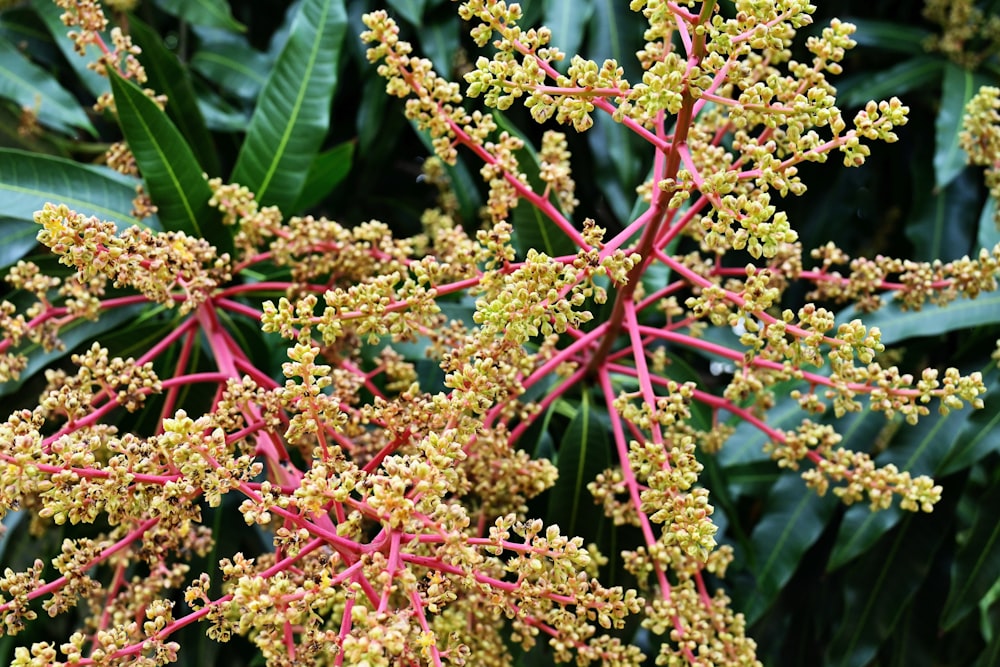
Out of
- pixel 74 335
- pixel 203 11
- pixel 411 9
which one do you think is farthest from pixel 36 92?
pixel 411 9

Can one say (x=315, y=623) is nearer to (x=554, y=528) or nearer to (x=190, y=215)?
(x=554, y=528)

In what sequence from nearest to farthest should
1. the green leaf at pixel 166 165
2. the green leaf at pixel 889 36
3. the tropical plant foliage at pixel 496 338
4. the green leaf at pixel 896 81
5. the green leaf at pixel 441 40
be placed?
the tropical plant foliage at pixel 496 338 → the green leaf at pixel 166 165 → the green leaf at pixel 441 40 → the green leaf at pixel 896 81 → the green leaf at pixel 889 36

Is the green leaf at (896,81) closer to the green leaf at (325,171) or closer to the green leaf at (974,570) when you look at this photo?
the green leaf at (974,570)

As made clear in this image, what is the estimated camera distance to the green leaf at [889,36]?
228 centimetres

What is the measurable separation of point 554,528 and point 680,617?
35cm

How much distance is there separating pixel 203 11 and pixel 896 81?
1.69m

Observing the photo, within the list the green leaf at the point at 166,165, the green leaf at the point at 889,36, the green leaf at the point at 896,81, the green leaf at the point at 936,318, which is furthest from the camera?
the green leaf at the point at 889,36

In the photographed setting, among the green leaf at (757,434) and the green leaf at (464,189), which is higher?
the green leaf at (464,189)

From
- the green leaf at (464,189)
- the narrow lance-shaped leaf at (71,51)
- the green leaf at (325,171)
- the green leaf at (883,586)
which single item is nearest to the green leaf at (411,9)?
the green leaf at (464,189)

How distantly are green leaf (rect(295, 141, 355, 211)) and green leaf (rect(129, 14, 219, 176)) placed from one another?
21 centimetres

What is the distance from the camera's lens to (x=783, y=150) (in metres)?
1.19

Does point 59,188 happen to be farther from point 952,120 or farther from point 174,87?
point 952,120

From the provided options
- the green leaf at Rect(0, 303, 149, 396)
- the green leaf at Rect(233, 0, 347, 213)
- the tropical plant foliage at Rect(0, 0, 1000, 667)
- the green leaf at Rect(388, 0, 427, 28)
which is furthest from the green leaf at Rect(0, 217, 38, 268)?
the green leaf at Rect(388, 0, 427, 28)

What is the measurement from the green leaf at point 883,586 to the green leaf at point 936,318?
39 centimetres
